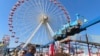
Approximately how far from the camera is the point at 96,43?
2872 cm

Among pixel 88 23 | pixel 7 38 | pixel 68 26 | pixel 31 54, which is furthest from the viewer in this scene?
pixel 7 38

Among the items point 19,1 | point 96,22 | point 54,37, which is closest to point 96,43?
point 54,37

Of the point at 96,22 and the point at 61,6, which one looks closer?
the point at 96,22

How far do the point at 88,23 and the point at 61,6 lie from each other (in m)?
9.62

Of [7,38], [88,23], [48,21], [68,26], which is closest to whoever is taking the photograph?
[88,23]

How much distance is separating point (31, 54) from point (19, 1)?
25.7m

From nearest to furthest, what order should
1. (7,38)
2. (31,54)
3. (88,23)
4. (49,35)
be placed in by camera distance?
(31,54)
(88,23)
(49,35)
(7,38)

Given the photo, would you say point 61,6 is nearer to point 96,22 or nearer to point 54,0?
point 54,0

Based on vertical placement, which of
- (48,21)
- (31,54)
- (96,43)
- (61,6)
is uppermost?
(61,6)

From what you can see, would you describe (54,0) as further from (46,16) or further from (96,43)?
(96,43)

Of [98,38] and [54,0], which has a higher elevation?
[54,0]

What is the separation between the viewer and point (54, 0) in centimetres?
3020

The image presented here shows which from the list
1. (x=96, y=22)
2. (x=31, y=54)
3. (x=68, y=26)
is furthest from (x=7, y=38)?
(x=31, y=54)

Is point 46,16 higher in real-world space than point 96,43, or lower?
higher
